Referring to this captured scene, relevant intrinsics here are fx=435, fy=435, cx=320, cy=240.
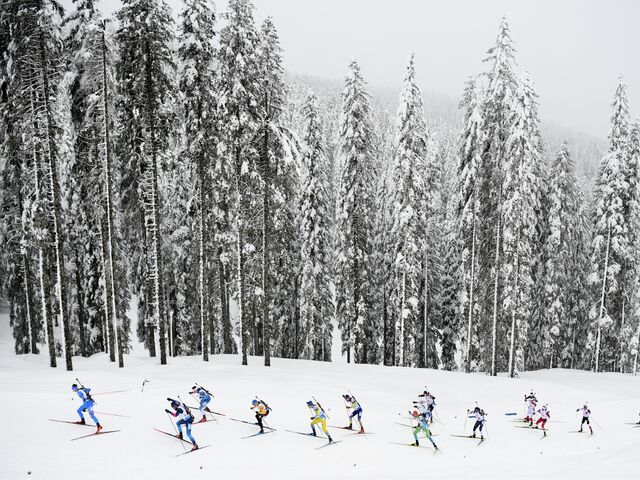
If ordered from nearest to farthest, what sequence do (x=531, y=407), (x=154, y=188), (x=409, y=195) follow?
1. (x=531, y=407)
2. (x=154, y=188)
3. (x=409, y=195)

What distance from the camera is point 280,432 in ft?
52.7

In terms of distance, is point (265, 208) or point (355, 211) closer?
point (265, 208)

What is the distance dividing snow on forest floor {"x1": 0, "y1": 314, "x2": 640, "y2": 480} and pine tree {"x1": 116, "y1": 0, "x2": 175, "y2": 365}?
5348 millimetres

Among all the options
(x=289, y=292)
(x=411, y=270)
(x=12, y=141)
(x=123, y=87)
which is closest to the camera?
(x=123, y=87)

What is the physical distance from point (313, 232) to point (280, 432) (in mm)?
19590

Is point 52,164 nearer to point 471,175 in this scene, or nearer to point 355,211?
point 355,211

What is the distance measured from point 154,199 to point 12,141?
9.27 metres

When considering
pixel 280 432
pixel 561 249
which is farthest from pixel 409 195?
pixel 280 432

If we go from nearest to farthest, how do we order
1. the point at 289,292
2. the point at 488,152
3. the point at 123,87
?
1. the point at 123,87
2. the point at 488,152
3. the point at 289,292

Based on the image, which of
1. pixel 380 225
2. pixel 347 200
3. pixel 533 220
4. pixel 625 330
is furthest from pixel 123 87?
pixel 625 330

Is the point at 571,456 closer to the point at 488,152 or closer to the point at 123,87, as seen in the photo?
the point at 488,152

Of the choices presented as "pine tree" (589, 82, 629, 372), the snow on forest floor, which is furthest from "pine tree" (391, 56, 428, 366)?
"pine tree" (589, 82, 629, 372)

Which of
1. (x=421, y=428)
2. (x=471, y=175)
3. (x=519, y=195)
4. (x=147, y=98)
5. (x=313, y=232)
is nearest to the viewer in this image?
(x=421, y=428)

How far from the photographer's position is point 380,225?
128ft
